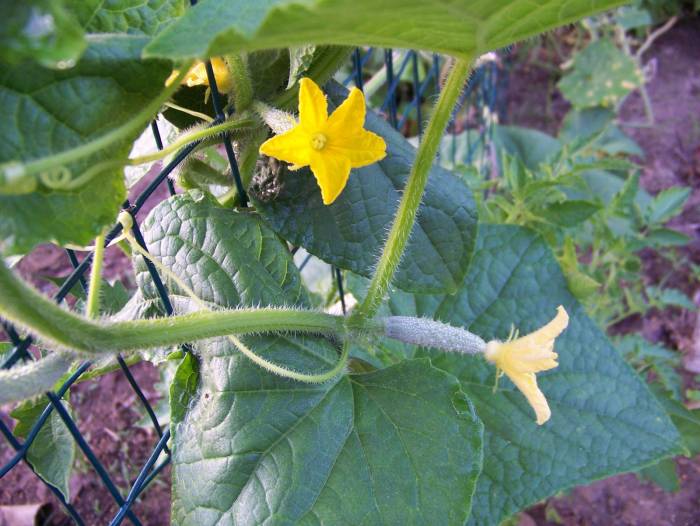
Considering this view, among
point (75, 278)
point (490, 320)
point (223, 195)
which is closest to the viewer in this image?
point (75, 278)

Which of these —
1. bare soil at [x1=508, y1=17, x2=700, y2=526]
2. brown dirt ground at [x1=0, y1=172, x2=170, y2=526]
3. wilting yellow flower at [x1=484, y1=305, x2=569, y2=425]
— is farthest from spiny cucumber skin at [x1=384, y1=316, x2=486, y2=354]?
bare soil at [x1=508, y1=17, x2=700, y2=526]

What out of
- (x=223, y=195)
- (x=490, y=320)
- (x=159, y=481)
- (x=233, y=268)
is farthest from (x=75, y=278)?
(x=159, y=481)

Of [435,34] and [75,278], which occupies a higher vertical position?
[435,34]

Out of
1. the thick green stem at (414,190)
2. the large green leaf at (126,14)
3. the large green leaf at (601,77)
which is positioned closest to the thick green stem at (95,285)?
the large green leaf at (126,14)

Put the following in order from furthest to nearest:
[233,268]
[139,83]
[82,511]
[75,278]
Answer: [82,511] < [233,268] < [75,278] < [139,83]

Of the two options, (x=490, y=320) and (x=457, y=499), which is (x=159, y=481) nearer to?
(x=490, y=320)

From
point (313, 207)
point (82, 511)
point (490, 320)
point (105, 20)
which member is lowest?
point (82, 511)

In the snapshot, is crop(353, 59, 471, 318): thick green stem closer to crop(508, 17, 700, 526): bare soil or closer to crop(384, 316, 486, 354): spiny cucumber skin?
crop(384, 316, 486, 354): spiny cucumber skin
